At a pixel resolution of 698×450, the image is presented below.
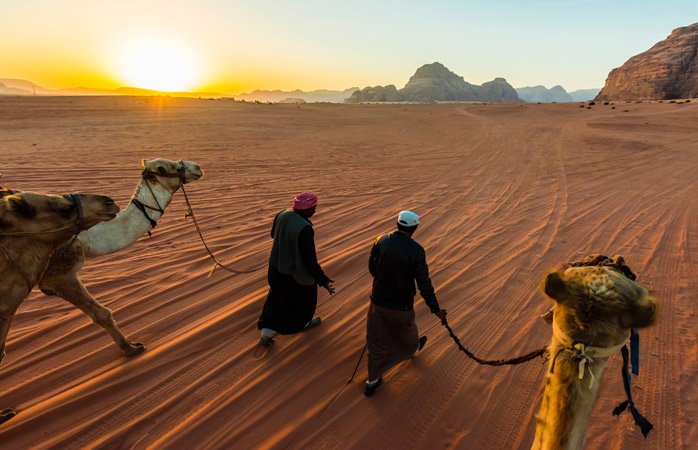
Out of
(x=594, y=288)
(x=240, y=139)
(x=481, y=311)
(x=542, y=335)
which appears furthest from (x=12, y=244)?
(x=240, y=139)

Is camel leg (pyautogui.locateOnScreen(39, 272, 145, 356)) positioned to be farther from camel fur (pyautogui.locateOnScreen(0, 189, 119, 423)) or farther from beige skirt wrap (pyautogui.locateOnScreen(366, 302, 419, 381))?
beige skirt wrap (pyautogui.locateOnScreen(366, 302, 419, 381))

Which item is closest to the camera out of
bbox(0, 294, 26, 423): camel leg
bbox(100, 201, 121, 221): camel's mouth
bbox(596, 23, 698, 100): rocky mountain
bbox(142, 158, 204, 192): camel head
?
bbox(0, 294, 26, 423): camel leg

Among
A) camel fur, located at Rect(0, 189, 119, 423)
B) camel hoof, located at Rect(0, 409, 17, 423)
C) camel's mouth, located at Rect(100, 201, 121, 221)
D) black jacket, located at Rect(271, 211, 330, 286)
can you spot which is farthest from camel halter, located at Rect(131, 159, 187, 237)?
camel hoof, located at Rect(0, 409, 17, 423)

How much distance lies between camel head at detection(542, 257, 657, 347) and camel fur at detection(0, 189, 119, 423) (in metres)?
3.17

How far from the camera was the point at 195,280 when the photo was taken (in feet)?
17.5

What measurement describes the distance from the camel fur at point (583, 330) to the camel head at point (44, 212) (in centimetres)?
315

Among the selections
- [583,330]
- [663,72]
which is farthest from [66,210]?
[663,72]

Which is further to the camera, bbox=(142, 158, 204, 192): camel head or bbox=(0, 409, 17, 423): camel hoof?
bbox=(142, 158, 204, 192): camel head

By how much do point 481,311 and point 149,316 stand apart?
432 centimetres

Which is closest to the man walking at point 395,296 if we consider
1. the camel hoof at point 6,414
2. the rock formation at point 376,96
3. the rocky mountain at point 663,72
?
the camel hoof at point 6,414

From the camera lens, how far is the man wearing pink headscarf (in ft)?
12.2

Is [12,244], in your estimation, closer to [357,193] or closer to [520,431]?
[520,431]

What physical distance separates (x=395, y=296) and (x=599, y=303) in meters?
1.96

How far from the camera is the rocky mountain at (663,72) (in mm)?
64812
